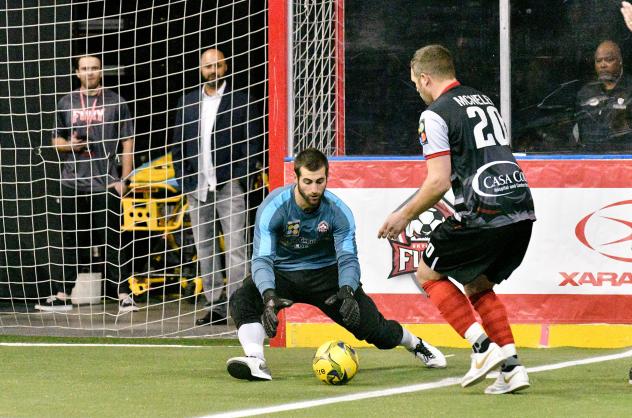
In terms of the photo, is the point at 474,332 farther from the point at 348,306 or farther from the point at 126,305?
Result: the point at 126,305

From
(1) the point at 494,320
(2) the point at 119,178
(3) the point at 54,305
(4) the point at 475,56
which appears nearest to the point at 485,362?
(1) the point at 494,320

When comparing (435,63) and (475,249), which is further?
(435,63)

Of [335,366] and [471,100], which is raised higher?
[471,100]

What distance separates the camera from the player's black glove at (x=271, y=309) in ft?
25.2

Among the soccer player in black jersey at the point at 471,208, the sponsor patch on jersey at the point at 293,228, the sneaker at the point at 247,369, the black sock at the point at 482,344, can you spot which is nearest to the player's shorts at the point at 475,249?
the soccer player in black jersey at the point at 471,208

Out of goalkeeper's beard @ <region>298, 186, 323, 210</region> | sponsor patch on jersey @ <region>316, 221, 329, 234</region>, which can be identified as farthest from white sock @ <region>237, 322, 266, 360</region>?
goalkeeper's beard @ <region>298, 186, 323, 210</region>

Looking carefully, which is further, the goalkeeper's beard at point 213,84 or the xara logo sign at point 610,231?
the goalkeeper's beard at point 213,84

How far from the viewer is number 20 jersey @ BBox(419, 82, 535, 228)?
7395mm

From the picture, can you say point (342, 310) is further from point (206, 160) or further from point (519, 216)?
point (206, 160)

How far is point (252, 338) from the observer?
8.31 m

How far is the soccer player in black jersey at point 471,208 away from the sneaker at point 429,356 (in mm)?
1094

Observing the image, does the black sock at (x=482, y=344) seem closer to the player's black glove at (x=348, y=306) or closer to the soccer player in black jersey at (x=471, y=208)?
the soccer player in black jersey at (x=471, y=208)

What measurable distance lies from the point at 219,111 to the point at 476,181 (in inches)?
162

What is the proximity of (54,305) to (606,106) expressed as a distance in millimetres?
5415
